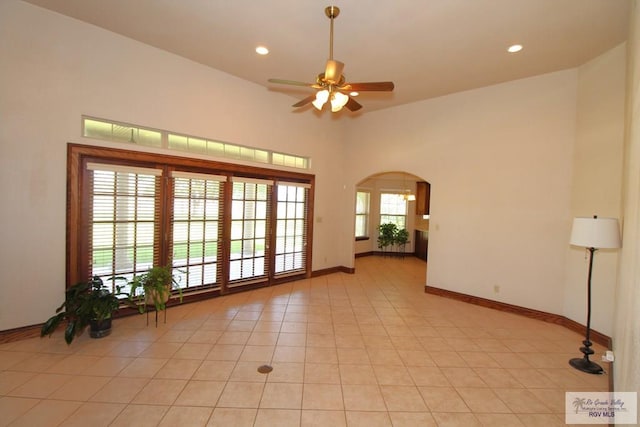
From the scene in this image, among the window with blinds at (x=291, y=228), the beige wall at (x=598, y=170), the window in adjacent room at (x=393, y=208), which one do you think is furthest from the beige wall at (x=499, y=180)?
the window in adjacent room at (x=393, y=208)

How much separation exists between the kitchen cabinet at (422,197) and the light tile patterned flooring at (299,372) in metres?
5.18

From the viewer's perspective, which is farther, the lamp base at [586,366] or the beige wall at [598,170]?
the beige wall at [598,170]

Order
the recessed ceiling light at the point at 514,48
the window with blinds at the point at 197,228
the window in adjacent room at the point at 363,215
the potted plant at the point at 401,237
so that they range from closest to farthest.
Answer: the recessed ceiling light at the point at 514,48, the window with blinds at the point at 197,228, the potted plant at the point at 401,237, the window in adjacent room at the point at 363,215

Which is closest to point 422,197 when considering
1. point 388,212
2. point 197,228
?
point 388,212

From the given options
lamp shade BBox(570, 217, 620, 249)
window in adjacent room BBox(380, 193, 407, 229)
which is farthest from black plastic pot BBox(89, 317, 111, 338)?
window in adjacent room BBox(380, 193, 407, 229)

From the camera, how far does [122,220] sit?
12.6ft

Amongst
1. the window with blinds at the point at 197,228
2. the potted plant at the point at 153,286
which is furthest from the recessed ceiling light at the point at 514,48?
the potted plant at the point at 153,286

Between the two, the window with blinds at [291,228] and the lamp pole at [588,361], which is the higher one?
the window with blinds at [291,228]

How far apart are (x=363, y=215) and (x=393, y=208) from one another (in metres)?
1.15

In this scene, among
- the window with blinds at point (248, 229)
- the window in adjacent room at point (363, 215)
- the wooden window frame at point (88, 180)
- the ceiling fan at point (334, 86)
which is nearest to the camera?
the ceiling fan at point (334, 86)

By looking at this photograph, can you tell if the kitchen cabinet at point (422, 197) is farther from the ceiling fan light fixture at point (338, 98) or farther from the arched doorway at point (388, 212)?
the ceiling fan light fixture at point (338, 98)

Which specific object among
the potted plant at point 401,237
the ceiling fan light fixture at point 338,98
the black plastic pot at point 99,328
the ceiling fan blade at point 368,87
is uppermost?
the ceiling fan blade at point 368,87

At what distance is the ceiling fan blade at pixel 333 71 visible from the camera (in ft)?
8.58

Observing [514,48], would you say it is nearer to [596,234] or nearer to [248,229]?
[596,234]
